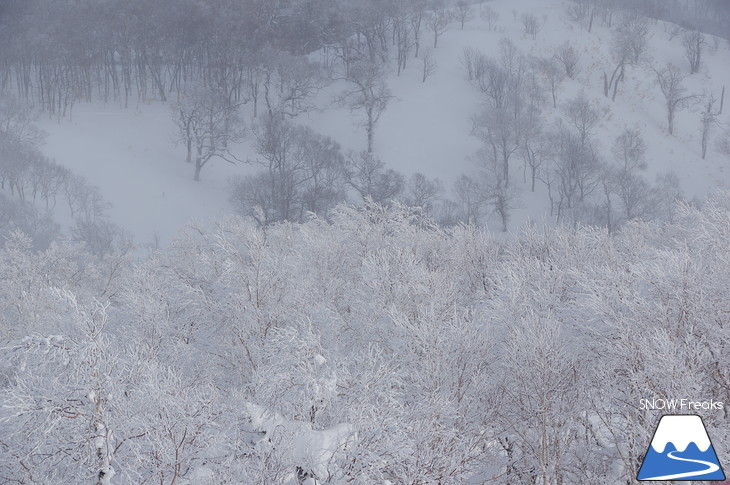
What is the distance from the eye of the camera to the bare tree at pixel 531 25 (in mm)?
80938

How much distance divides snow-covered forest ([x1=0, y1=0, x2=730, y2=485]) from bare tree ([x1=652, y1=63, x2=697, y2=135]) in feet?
1.90

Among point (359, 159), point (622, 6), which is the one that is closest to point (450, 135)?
point (359, 159)

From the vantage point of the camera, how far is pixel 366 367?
631 inches

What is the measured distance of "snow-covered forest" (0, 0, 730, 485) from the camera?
1288 cm

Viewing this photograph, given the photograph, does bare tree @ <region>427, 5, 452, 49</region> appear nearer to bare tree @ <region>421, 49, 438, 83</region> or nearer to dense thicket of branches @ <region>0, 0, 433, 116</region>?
dense thicket of branches @ <region>0, 0, 433, 116</region>

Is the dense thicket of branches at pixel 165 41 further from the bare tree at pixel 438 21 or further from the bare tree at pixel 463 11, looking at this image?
the bare tree at pixel 463 11

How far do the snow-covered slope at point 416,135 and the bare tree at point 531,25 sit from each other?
4.53ft

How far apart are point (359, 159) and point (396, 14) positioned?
30.1m

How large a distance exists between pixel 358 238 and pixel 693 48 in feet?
220

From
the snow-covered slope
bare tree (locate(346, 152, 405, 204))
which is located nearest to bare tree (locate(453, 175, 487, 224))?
the snow-covered slope

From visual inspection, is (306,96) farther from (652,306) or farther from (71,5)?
(652,306)

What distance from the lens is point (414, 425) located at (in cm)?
1427

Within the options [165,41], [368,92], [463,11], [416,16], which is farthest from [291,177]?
[463,11]

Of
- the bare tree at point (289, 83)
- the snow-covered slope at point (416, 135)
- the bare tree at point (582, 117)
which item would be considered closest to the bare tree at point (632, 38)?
the snow-covered slope at point (416, 135)
